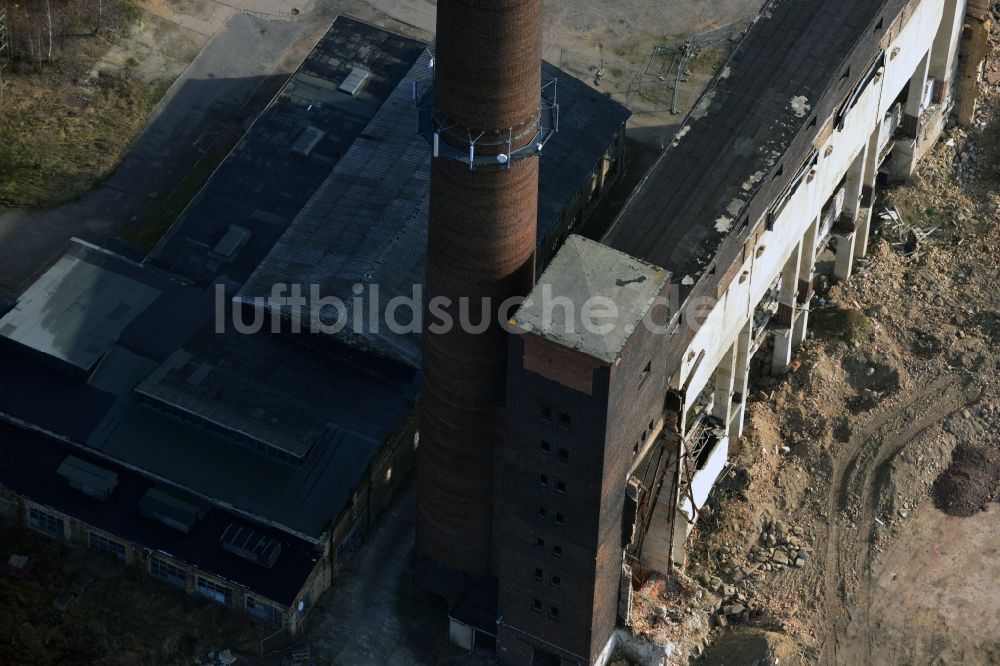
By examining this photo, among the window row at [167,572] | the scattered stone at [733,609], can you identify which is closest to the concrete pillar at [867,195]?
the scattered stone at [733,609]

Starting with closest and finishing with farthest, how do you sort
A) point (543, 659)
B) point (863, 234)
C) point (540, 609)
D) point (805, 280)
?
point (540, 609), point (543, 659), point (805, 280), point (863, 234)

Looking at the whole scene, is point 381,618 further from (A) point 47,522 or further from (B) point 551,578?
(A) point 47,522

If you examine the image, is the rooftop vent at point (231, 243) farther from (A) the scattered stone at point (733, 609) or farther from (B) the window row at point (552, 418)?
(A) the scattered stone at point (733, 609)

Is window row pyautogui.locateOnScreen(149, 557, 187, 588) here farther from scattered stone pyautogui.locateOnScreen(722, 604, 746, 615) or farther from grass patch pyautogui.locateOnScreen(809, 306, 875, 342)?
grass patch pyautogui.locateOnScreen(809, 306, 875, 342)

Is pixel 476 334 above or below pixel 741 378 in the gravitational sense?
above

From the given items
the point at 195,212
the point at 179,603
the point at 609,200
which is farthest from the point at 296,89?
the point at 179,603

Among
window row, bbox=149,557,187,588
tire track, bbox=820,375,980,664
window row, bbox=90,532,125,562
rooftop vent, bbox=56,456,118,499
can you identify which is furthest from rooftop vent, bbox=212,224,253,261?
tire track, bbox=820,375,980,664

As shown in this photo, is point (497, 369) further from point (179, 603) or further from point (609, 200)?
point (609, 200)

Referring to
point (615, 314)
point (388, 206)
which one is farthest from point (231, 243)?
point (615, 314)
